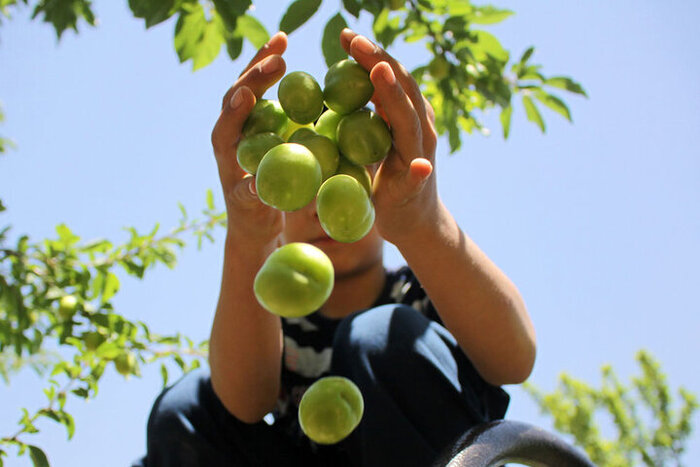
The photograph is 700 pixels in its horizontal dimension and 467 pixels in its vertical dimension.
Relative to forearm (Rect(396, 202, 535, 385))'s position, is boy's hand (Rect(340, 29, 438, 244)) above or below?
above

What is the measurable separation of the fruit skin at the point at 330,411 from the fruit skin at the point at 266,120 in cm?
32

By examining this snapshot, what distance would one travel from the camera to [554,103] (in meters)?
1.67

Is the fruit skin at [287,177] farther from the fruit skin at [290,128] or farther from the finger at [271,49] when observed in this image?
the finger at [271,49]

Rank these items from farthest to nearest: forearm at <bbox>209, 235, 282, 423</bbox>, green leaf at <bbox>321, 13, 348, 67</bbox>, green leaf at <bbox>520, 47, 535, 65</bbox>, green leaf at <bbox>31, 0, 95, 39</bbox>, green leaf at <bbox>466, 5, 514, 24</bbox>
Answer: green leaf at <bbox>520, 47, 535, 65</bbox> < green leaf at <bbox>31, 0, 95, 39</bbox> < green leaf at <bbox>466, 5, 514, 24</bbox> < green leaf at <bbox>321, 13, 348, 67</bbox> < forearm at <bbox>209, 235, 282, 423</bbox>

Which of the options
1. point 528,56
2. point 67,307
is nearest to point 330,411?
point 67,307

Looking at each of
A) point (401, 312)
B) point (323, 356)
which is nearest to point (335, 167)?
point (401, 312)

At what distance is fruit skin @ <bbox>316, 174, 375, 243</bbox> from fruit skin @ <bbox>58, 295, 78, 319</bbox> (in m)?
1.41

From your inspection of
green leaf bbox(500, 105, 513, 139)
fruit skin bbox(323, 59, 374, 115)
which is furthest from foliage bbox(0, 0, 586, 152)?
fruit skin bbox(323, 59, 374, 115)

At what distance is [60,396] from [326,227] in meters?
1.19

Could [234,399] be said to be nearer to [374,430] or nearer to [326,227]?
[374,430]

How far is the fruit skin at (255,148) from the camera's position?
2.14ft

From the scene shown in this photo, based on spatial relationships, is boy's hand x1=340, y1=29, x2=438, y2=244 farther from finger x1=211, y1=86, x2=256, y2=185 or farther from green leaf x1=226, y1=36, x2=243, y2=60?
green leaf x1=226, y1=36, x2=243, y2=60

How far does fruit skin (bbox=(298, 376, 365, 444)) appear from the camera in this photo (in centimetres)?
62

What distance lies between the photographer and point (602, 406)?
8648mm
